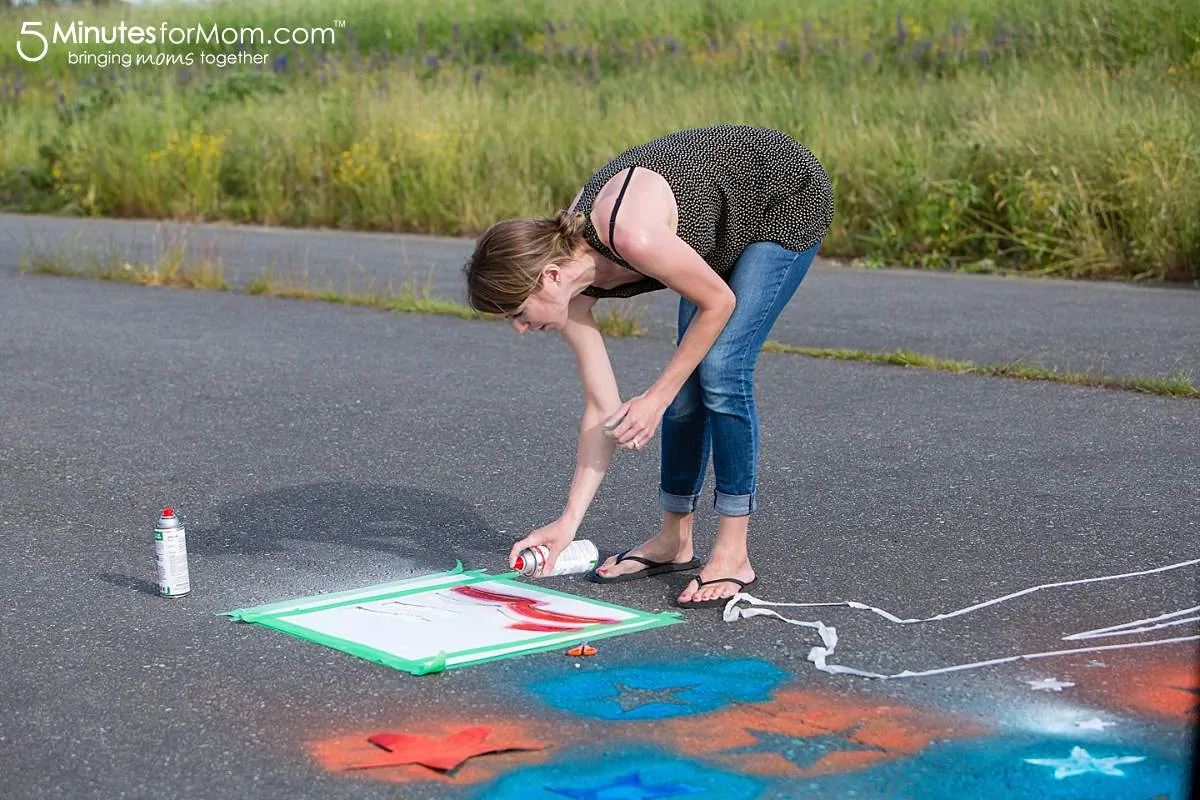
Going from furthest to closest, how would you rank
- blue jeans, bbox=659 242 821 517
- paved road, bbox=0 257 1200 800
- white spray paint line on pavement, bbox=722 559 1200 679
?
blue jeans, bbox=659 242 821 517 < white spray paint line on pavement, bbox=722 559 1200 679 < paved road, bbox=0 257 1200 800

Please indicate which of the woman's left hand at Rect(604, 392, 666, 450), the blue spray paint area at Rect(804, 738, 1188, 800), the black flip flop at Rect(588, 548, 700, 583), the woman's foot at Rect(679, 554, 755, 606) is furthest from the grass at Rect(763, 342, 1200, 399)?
the blue spray paint area at Rect(804, 738, 1188, 800)

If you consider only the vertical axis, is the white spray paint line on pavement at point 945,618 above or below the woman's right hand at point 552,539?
below

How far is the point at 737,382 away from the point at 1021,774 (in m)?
1.44

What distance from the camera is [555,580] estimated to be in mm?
4609

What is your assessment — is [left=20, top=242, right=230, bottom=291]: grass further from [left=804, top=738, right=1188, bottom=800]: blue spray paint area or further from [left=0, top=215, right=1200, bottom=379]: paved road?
[left=804, top=738, right=1188, bottom=800]: blue spray paint area

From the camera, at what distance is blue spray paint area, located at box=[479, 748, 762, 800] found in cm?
299

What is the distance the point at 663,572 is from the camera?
4641 millimetres

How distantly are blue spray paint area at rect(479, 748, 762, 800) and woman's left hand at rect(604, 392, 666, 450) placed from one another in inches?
35.6

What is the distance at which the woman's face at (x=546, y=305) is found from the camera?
3.88 m

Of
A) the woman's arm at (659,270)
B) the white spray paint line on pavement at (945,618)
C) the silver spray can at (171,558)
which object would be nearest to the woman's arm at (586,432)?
the woman's arm at (659,270)

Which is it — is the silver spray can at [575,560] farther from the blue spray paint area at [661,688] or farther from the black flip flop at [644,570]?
the blue spray paint area at [661,688]

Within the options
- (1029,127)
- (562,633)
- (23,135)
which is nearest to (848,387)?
(562,633)

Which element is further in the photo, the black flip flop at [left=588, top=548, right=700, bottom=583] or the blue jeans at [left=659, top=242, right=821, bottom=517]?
the black flip flop at [left=588, top=548, right=700, bottom=583]

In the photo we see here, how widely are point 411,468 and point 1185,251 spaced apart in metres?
6.80
